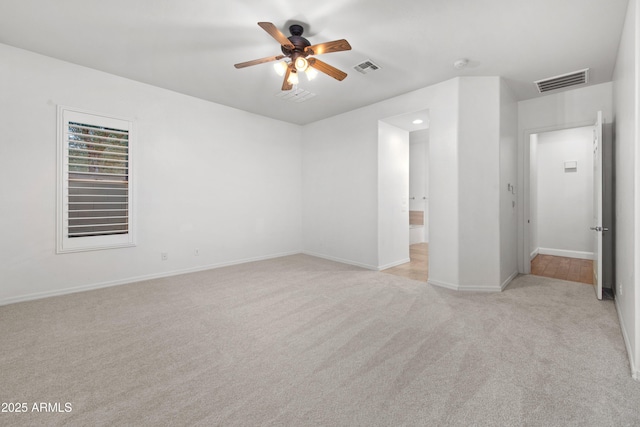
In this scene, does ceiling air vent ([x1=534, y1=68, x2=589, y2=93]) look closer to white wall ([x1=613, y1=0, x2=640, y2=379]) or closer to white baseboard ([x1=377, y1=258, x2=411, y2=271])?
white wall ([x1=613, y1=0, x2=640, y2=379])

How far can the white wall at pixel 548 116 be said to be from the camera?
3891 millimetres

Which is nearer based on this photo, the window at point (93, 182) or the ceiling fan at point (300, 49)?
the ceiling fan at point (300, 49)

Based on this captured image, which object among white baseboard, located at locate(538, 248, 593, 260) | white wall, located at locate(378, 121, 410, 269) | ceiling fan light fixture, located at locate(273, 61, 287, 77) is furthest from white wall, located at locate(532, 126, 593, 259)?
ceiling fan light fixture, located at locate(273, 61, 287, 77)

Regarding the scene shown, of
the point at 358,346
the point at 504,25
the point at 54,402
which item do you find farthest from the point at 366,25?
the point at 54,402

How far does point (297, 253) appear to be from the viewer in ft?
20.4

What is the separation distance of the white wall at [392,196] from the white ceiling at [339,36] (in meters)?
1.17

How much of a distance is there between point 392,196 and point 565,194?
12.7 feet

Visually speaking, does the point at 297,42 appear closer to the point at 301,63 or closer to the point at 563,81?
the point at 301,63

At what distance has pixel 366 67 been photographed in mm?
3480

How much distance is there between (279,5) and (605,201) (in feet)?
15.9

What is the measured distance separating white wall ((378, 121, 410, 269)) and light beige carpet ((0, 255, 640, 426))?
1554 mm

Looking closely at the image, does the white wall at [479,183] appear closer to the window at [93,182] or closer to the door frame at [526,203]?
the door frame at [526,203]

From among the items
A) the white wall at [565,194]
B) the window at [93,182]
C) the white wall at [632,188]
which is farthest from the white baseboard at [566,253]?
the window at [93,182]

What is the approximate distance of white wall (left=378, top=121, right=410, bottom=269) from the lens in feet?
15.9
